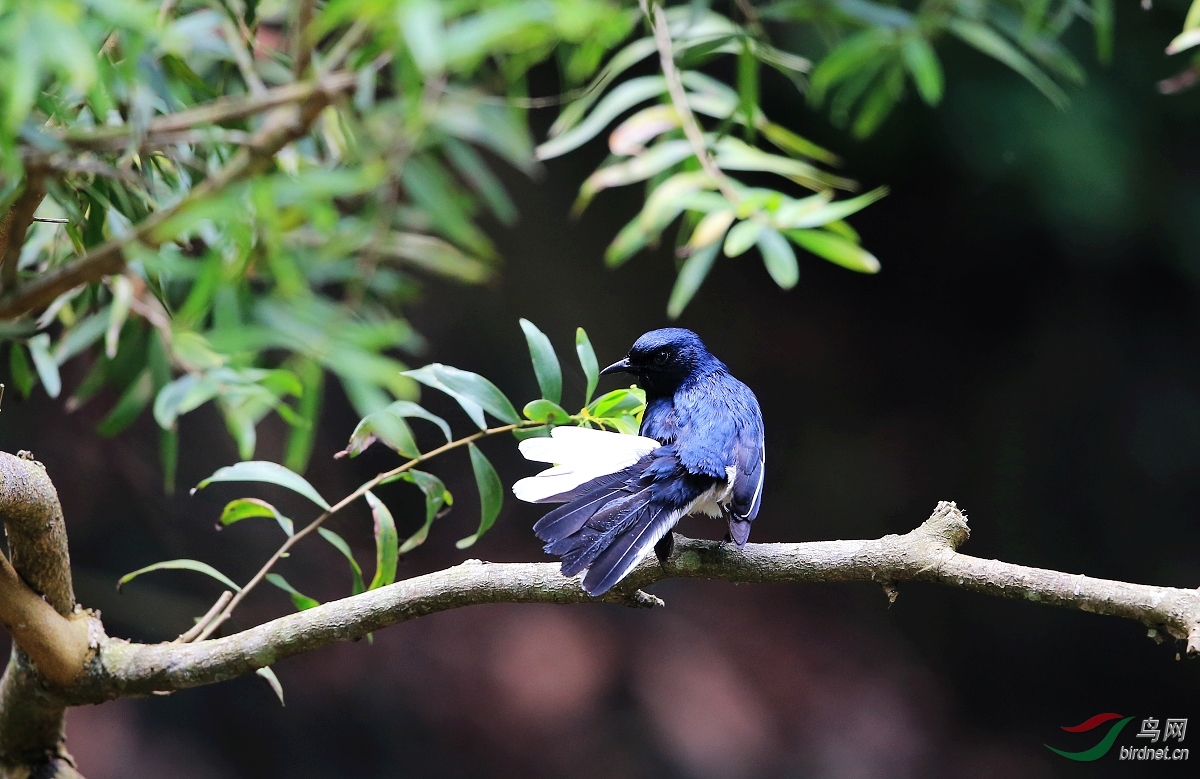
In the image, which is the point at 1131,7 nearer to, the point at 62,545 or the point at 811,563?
the point at 811,563

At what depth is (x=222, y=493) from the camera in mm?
3381

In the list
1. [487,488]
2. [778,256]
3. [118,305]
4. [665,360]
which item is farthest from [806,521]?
[118,305]

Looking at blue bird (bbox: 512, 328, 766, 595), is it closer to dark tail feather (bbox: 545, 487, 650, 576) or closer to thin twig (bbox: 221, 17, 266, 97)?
dark tail feather (bbox: 545, 487, 650, 576)

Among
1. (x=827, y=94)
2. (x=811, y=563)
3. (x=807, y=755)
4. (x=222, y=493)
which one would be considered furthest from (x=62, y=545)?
(x=807, y=755)

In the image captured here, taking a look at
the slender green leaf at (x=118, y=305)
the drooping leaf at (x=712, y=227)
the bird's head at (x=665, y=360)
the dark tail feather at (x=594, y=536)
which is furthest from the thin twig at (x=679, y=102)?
the slender green leaf at (x=118, y=305)

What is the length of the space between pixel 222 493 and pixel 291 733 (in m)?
0.91

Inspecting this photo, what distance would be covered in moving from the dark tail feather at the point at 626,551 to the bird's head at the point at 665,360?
547 millimetres

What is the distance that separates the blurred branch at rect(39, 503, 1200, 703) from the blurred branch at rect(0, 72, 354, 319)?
47cm

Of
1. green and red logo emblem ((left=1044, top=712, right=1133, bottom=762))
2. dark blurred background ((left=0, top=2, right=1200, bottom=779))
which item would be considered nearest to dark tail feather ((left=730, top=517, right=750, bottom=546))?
green and red logo emblem ((left=1044, top=712, right=1133, bottom=762))

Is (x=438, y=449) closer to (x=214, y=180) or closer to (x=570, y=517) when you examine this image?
(x=570, y=517)

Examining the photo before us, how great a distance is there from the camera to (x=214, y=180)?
943 millimetres

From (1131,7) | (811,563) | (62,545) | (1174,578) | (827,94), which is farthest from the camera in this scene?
(1174,578)

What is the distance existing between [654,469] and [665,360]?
0.43 m

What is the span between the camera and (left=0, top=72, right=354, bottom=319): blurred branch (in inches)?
33.5
